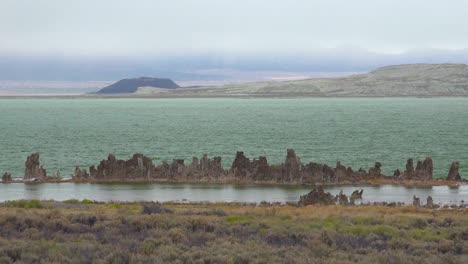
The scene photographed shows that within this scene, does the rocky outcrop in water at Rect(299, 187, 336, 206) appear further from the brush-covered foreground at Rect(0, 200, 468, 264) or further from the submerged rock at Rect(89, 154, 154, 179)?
the submerged rock at Rect(89, 154, 154, 179)

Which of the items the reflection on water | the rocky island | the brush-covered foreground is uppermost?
the brush-covered foreground

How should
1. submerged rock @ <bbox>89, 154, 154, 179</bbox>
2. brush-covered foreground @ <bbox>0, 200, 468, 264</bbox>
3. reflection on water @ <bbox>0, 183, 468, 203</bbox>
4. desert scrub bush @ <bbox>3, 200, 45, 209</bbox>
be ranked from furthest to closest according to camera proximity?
submerged rock @ <bbox>89, 154, 154, 179</bbox> → reflection on water @ <bbox>0, 183, 468, 203</bbox> → desert scrub bush @ <bbox>3, 200, 45, 209</bbox> → brush-covered foreground @ <bbox>0, 200, 468, 264</bbox>

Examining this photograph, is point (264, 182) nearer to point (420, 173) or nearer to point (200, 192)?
point (200, 192)

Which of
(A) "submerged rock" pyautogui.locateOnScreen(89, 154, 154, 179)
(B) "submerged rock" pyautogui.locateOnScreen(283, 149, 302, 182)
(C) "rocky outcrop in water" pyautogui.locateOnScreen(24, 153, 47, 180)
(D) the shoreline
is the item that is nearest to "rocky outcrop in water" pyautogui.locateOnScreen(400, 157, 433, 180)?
(D) the shoreline

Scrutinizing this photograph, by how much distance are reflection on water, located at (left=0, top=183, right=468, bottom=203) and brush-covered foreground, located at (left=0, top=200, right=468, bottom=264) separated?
17.3m

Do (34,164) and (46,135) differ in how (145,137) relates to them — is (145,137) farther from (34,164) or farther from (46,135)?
(34,164)

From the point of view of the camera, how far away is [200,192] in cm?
4425

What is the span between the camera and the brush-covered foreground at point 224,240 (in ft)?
49.0

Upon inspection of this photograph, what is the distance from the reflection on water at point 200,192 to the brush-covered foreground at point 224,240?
680 inches

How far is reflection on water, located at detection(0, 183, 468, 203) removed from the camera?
1603 inches

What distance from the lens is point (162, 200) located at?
131 ft

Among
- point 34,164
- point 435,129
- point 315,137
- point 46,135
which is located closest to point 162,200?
point 34,164

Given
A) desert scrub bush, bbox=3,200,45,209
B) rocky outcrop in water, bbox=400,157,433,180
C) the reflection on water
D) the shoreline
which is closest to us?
desert scrub bush, bbox=3,200,45,209

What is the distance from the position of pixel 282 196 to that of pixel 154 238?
83.6ft
